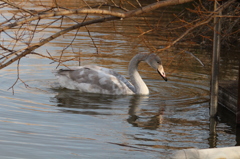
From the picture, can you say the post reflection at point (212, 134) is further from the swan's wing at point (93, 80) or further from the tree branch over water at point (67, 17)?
the swan's wing at point (93, 80)

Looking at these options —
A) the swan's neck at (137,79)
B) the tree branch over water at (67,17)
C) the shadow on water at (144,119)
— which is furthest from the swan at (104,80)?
the tree branch over water at (67,17)

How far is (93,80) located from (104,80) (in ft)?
0.82

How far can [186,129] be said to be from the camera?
8.43 metres

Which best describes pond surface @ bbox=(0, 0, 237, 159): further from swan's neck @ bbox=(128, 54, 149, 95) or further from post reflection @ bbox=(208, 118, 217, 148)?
swan's neck @ bbox=(128, 54, 149, 95)

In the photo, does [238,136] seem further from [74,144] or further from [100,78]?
[100,78]

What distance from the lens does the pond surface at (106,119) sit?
7.23 metres

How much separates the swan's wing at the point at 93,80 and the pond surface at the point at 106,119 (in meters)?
0.20

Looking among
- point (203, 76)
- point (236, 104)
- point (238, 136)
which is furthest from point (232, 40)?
point (238, 136)

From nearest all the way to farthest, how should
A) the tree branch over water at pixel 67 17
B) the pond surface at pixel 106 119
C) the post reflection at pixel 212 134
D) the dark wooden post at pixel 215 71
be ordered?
the tree branch over water at pixel 67 17 < the pond surface at pixel 106 119 < the post reflection at pixel 212 134 < the dark wooden post at pixel 215 71

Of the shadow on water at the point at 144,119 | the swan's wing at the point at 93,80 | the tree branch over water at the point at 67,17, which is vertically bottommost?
the shadow on water at the point at 144,119

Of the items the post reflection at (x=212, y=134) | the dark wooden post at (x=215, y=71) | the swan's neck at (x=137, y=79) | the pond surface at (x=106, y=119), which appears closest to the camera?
the pond surface at (x=106, y=119)

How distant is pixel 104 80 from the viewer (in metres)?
→ 11.0

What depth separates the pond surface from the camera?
723cm

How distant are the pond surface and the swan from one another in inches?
7.9
